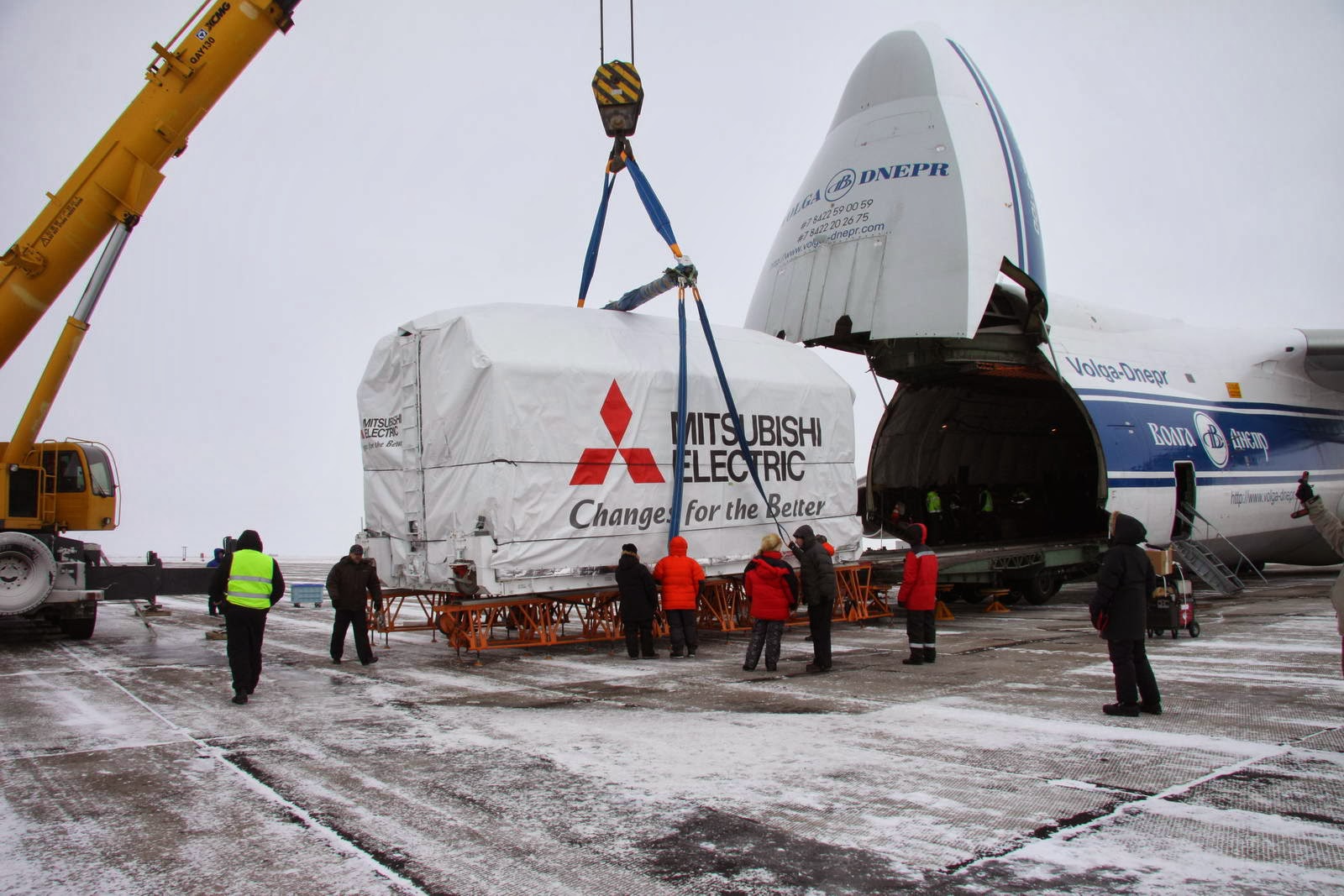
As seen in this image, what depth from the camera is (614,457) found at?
11.6 metres

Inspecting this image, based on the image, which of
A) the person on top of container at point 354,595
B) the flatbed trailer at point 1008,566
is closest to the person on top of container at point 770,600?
the person on top of container at point 354,595

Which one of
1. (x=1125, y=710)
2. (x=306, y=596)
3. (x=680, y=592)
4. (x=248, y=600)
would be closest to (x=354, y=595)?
(x=248, y=600)

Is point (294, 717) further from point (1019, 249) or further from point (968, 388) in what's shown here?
point (968, 388)

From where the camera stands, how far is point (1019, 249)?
15.5 metres

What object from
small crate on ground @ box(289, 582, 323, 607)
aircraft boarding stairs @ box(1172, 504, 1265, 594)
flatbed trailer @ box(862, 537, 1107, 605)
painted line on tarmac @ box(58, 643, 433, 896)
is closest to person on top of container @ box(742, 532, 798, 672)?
painted line on tarmac @ box(58, 643, 433, 896)

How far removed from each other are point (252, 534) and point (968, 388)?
1516 centimetres

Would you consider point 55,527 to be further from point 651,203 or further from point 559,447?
point 651,203

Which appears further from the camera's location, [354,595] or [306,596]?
[306,596]

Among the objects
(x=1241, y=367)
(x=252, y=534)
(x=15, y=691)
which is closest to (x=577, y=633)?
(x=252, y=534)

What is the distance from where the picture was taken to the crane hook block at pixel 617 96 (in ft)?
40.0

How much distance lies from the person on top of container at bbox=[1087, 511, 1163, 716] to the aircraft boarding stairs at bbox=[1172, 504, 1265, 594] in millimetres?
11094

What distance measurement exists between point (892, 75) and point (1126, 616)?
39.1ft

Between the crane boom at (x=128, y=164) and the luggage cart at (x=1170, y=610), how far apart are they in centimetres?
1348

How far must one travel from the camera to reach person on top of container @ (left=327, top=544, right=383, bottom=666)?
10617 millimetres
